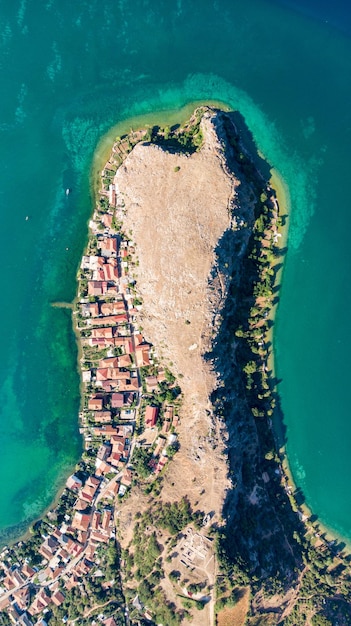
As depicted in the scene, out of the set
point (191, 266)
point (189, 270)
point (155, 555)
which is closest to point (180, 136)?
point (191, 266)

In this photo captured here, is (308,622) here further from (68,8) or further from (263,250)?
(68,8)

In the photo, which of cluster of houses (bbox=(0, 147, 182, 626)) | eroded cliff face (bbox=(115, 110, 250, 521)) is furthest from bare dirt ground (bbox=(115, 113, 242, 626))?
cluster of houses (bbox=(0, 147, 182, 626))

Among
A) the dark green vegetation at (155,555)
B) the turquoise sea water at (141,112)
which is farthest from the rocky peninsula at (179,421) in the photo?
the turquoise sea water at (141,112)

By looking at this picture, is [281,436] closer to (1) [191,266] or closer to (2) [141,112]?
(1) [191,266]

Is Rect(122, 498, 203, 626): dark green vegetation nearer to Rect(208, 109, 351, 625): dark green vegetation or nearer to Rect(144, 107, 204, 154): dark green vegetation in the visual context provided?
Rect(208, 109, 351, 625): dark green vegetation

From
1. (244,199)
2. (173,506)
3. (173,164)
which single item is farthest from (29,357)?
(244,199)

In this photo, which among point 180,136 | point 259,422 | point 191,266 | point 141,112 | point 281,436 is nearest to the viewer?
point 191,266
